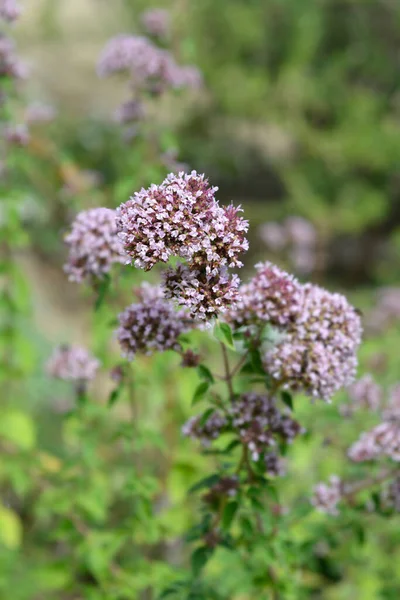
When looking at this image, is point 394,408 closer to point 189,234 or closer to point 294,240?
point 189,234

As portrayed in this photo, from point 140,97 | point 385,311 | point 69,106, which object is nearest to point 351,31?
point 69,106

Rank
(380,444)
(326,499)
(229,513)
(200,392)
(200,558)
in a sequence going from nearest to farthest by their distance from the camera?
(200,392), (229,513), (200,558), (380,444), (326,499)

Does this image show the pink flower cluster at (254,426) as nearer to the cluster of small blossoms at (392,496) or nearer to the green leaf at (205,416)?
the green leaf at (205,416)

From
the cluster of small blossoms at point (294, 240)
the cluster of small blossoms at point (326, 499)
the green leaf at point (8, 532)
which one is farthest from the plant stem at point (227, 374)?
the cluster of small blossoms at point (294, 240)

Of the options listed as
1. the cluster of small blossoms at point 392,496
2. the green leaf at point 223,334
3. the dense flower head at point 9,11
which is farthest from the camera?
the dense flower head at point 9,11

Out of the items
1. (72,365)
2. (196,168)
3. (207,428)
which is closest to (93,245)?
(207,428)
